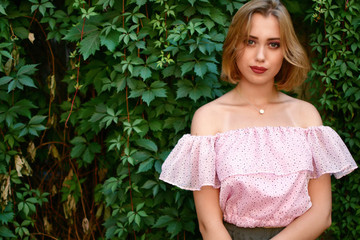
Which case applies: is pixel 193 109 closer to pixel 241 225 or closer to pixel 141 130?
pixel 141 130

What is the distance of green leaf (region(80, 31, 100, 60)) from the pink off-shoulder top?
67 cm

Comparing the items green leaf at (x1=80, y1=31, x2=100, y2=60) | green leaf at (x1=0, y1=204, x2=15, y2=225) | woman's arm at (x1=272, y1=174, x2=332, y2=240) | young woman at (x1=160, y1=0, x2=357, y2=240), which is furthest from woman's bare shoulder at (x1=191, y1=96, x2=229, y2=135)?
green leaf at (x1=0, y1=204, x2=15, y2=225)

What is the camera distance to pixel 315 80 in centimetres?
257

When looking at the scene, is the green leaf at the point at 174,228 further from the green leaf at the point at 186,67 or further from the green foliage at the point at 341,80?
the green foliage at the point at 341,80

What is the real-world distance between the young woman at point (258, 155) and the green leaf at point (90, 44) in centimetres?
65

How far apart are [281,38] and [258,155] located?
50 centimetres

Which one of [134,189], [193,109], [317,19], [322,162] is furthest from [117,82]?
[317,19]

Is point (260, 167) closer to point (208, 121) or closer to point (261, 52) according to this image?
point (208, 121)

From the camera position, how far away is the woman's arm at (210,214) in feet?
5.73

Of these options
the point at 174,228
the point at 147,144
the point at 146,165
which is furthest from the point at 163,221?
the point at 147,144

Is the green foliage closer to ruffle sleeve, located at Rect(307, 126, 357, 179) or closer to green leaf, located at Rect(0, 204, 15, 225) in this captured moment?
ruffle sleeve, located at Rect(307, 126, 357, 179)

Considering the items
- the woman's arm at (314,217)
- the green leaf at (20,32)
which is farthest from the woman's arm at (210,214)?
the green leaf at (20,32)

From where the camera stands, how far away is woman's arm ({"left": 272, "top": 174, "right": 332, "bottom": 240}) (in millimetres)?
1764

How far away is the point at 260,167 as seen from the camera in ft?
5.57
